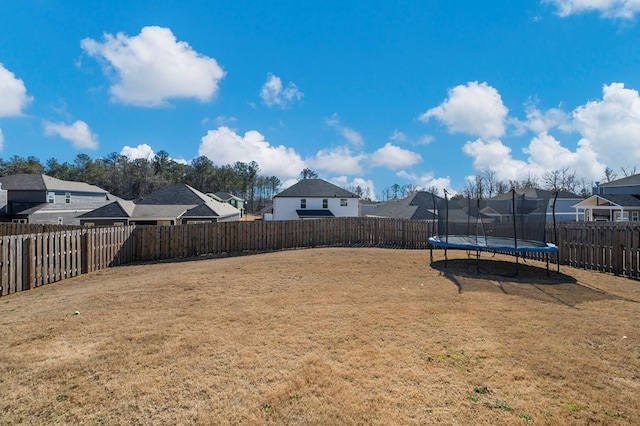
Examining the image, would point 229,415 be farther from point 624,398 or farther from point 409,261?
point 409,261

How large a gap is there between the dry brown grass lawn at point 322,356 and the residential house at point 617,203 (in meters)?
28.9

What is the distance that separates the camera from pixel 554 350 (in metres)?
3.82

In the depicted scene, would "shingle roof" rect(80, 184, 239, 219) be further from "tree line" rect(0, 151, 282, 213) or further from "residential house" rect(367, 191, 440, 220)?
"tree line" rect(0, 151, 282, 213)

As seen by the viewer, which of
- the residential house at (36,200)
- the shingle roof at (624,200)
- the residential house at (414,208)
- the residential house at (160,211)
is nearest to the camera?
the residential house at (160,211)

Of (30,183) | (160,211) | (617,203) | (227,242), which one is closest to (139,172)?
(30,183)

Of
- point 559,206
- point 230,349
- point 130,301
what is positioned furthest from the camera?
point 559,206

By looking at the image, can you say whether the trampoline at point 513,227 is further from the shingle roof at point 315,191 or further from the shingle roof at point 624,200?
the shingle roof at point 624,200

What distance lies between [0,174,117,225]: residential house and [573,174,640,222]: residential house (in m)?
50.1

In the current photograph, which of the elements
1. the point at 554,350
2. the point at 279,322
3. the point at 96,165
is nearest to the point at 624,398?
the point at 554,350

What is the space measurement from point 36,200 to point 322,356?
131 feet

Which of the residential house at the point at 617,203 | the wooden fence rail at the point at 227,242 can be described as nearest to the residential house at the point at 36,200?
the wooden fence rail at the point at 227,242

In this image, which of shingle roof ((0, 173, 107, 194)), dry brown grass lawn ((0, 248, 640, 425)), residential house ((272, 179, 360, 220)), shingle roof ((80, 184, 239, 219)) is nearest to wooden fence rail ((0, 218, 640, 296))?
dry brown grass lawn ((0, 248, 640, 425))

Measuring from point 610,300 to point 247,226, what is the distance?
1229 cm

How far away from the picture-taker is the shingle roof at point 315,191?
35625 mm
